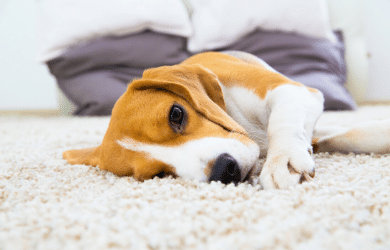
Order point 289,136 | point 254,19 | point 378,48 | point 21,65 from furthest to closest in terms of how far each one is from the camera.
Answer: point 21,65 → point 378,48 → point 254,19 → point 289,136

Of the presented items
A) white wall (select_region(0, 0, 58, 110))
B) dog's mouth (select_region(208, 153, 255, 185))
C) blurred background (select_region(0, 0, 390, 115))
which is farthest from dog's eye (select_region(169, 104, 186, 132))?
white wall (select_region(0, 0, 58, 110))

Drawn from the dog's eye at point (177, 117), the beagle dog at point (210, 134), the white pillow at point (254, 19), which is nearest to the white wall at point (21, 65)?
the white pillow at point (254, 19)

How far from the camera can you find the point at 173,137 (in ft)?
3.67

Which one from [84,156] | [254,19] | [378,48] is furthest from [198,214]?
[378,48]

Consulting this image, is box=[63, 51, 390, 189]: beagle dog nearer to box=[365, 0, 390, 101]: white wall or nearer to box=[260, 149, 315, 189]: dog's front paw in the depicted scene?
box=[260, 149, 315, 189]: dog's front paw

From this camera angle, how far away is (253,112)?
146cm

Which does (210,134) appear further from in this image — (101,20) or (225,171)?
(101,20)

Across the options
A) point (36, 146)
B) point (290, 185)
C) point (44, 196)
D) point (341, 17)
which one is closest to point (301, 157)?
point (290, 185)

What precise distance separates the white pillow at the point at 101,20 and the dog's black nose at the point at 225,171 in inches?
108

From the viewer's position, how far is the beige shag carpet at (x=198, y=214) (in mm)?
566

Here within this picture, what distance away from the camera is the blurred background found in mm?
4301

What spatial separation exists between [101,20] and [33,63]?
2432mm

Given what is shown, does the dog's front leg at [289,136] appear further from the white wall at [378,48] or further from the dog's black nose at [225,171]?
the white wall at [378,48]

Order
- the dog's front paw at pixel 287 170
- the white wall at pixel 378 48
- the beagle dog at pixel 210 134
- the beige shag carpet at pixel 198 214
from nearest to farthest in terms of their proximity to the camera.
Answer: the beige shag carpet at pixel 198 214
the dog's front paw at pixel 287 170
the beagle dog at pixel 210 134
the white wall at pixel 378 48
